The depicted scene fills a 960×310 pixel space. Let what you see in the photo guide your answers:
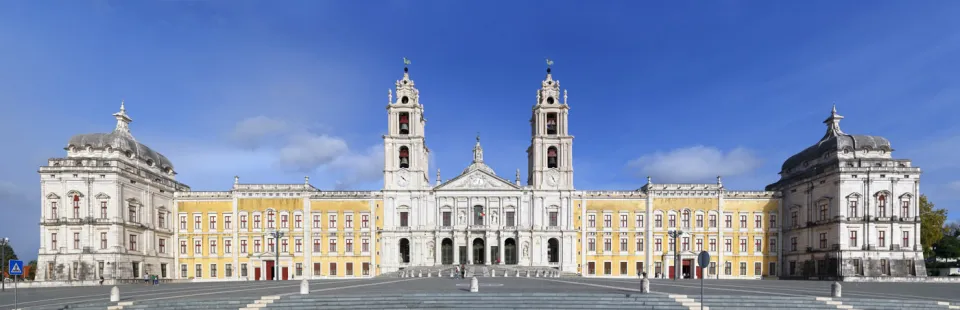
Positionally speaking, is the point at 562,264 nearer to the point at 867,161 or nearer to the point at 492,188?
the point at 492,188

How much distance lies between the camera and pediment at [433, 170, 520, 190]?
64.2 m

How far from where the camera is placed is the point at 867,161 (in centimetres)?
5481

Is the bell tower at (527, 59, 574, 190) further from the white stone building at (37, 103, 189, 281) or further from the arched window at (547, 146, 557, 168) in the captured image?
the white stone building at (37, 103, 189, 281)

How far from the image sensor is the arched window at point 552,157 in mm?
65875

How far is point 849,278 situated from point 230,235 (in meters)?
56.6

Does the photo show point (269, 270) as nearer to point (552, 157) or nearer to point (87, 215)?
point (87, 215)

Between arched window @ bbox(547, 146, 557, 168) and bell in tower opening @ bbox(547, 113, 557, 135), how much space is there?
189cm

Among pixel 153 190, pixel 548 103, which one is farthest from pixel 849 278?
pixel 153 190

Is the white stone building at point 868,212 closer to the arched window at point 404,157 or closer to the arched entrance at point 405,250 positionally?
the arched entrance at point 405,250

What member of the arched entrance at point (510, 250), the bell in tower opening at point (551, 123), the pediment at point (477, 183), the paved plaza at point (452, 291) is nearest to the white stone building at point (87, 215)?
the paved plaza at point (452, 291)

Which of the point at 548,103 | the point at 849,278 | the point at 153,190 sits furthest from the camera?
the point at 548,103

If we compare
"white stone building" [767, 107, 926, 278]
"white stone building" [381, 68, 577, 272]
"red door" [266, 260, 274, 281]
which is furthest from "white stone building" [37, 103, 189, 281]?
"white stone building" [767, 107, 926, 278]

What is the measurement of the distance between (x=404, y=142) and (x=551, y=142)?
1506 cm

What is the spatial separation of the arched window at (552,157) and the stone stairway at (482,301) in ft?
129
